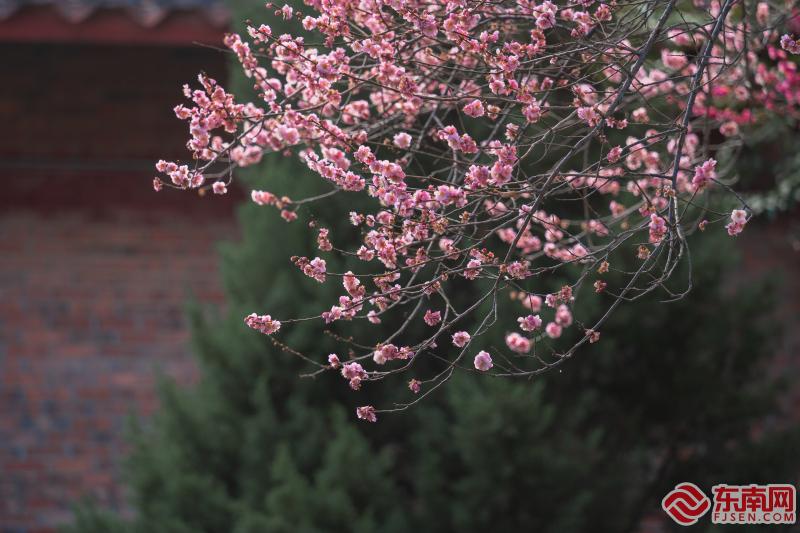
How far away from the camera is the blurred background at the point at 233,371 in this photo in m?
3.77

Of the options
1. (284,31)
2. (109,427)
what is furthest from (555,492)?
(109,427)

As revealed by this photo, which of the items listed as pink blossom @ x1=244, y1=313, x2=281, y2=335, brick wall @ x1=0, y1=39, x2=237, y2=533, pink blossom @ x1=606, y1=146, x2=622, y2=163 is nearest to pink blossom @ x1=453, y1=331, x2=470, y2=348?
pink blossom @ x1=244, y1=313, x2=281, y2=335

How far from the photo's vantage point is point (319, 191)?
4.11 m

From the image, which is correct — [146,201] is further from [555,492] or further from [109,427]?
[555,492]

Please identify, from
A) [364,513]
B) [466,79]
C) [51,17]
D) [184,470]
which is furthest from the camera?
[51,17]

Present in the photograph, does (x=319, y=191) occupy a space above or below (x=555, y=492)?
above

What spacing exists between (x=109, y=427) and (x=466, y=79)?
3378 millimetres

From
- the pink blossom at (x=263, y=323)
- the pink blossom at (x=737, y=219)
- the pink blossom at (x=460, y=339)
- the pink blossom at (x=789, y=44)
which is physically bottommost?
the pink blossom at (x=460, y=339)
